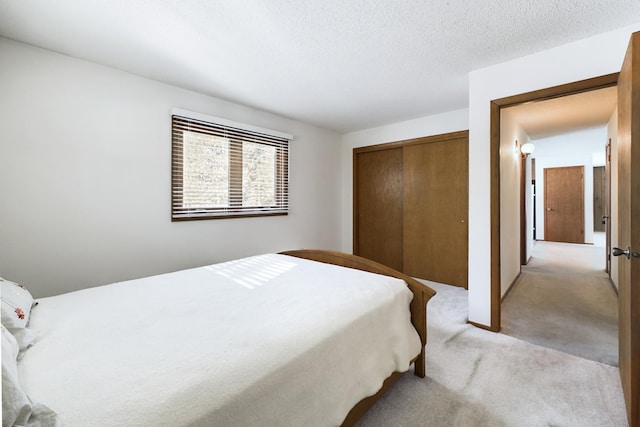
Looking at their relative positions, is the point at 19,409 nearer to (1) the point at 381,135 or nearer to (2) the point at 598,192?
(1) the point at 381,135

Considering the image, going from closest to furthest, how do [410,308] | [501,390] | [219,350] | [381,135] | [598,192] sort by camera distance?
[219,350] < [501,390] < [410,308] < [381,135] < [598,192]

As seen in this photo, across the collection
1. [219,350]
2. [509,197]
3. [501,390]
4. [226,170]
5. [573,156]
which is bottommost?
[501,390]

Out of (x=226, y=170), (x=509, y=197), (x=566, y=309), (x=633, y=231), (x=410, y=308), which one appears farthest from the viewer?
(x=509, y=197)

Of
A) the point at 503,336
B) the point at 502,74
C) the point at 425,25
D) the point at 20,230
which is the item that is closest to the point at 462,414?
the point at 503,336

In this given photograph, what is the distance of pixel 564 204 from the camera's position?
686 cm

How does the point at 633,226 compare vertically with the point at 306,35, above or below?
below

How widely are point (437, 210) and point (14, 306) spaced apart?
3898 millimetres

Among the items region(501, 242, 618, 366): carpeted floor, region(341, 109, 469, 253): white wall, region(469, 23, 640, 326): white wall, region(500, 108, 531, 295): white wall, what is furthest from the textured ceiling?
region(501, 242, 618, 366): carpeted floor

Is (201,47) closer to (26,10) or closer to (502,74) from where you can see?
(26,10)

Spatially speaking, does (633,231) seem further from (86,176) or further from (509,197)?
(86,176)

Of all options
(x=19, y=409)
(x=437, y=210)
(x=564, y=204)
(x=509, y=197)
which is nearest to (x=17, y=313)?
(x=19, y=409)

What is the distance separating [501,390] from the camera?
1643 mm

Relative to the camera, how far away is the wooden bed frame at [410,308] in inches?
51.9

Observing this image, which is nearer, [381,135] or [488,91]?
[488,91]
